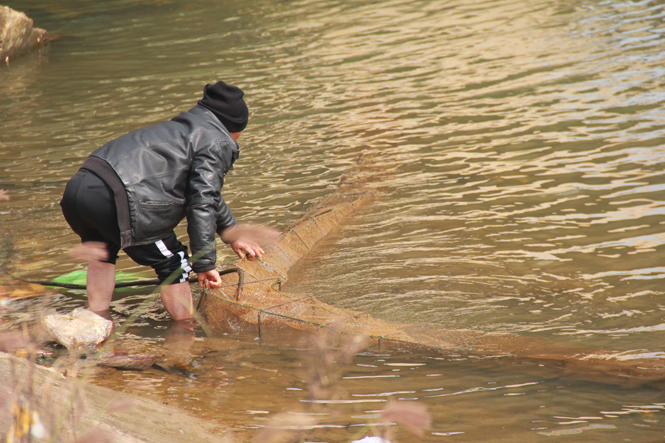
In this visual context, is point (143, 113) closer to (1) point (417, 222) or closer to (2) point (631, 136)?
(1) point (417, 222)

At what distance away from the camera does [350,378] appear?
3553 millimetres

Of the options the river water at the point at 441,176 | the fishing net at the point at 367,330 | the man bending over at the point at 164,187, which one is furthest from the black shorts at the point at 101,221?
the river water at the point at 441,176

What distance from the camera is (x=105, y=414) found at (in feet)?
8.45

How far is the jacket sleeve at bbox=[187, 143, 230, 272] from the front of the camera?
11.4 ft

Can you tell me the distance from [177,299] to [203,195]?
1.05 metres

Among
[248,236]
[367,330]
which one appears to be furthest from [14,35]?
[248,236]

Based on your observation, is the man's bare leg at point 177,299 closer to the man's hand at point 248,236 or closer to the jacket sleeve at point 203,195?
the man's hand at point 248,236

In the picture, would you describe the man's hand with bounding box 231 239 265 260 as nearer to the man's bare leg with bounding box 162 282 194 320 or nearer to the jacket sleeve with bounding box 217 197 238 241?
the jacket sleeve with bounding box 217 197 238 241

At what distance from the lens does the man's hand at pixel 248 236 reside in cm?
297

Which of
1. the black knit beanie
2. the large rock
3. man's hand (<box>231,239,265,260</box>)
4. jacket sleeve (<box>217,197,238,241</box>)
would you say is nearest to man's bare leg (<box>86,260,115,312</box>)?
jacket sleeve (<box>217,197,238,241</box>)

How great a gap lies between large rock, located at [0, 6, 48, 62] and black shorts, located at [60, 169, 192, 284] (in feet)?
49.2

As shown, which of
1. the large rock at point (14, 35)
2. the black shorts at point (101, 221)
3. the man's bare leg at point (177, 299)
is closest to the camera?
the black shorts at point (101, 221)

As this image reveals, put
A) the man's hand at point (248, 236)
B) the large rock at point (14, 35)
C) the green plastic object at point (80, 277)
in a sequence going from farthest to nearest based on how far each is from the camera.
A: the large rock at point (14, 35)
the green plastic object at point (80, 277)
the man's hand at point (248, 236)

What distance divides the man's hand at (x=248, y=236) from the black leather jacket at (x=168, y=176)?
137 mm
